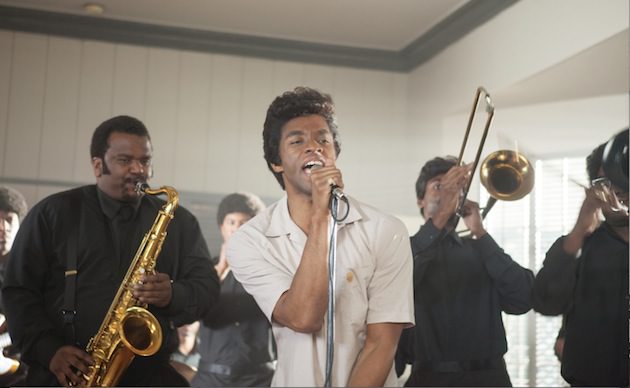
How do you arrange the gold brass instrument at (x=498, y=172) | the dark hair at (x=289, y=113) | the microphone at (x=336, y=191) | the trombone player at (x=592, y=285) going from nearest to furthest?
the microphone at (x=336, y=191) → the dark hair at (x=289, y=113) → the gold brass instrument at (x=498, y=172) → the trombone player at (x=592, y=285)

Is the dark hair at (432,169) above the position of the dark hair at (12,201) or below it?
above

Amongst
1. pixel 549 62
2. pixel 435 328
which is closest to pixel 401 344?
pixel 435 328

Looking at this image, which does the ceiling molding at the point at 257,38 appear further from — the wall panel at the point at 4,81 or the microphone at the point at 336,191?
the microphone at the point at 336,191

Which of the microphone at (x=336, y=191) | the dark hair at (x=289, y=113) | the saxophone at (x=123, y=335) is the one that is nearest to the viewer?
the microphone at (x=336, y=191)

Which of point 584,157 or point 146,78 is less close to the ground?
point 146,78

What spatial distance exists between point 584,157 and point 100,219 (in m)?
1.98

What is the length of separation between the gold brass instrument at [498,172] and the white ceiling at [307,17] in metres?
0.39

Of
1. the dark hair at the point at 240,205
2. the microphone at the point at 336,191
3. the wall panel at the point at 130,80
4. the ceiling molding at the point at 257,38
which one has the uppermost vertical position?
the ceiling molding at the point at 257,38

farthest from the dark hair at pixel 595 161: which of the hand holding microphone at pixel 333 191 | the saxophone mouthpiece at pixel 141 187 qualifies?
the saxophone mouthpiece at pixel 141 187

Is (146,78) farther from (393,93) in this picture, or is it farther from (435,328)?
(435,328)

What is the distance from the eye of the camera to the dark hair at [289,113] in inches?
126

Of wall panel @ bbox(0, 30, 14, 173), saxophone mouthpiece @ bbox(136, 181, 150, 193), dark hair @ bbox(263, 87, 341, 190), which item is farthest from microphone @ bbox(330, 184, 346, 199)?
wall panel @ bbox(0, 30, 14, 173)

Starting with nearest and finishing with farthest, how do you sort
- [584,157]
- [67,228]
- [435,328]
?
[67,228] → [435,328] → [584,157]

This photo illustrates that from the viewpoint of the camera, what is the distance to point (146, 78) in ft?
10.7
